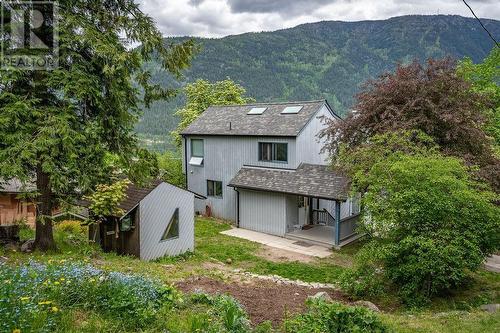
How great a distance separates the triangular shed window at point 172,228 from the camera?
583 inches

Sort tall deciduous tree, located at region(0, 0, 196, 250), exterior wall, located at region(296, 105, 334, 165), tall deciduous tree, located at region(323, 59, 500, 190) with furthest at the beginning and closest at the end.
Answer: exterior wall, located at region(296, 105, 334, 165) < tall deciduous tree, located at region(323, 59, 500, 190) < tall deciduous tree, located at region(0, 0, 196, 250)

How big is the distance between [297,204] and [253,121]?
225 inches

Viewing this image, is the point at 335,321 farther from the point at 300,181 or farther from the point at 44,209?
the point at 300,181

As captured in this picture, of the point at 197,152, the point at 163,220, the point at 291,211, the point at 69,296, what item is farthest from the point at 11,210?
the point at 69,296

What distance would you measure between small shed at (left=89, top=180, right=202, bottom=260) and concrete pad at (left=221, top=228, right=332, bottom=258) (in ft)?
16.1

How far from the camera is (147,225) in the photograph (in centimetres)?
1402

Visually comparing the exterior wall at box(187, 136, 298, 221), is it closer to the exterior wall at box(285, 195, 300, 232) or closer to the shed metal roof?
the exterior wall at box(285, 195, 300, 232)

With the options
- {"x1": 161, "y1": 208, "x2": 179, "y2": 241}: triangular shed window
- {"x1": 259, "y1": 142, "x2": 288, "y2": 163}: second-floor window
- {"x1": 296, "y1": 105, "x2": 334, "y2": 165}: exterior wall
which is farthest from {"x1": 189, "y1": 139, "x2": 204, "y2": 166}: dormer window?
{"x1": 161, "y1": 208, "x2": 179, "y2": 241}: triangular shed window

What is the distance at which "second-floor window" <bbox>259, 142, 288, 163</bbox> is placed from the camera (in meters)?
20.9

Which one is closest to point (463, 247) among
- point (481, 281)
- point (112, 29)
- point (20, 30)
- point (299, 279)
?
point (481, 281)

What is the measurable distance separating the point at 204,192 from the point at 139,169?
45.1 ft

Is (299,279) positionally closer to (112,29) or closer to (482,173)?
(482,173)

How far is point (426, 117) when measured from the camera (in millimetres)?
15305

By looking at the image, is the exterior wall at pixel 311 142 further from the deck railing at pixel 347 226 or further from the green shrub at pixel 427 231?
the green shrub at pixel 427 231
